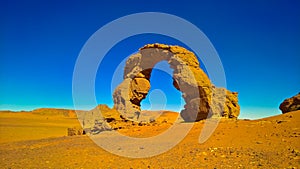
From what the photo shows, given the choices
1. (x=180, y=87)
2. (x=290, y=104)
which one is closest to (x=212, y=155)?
(x=180, y=87)

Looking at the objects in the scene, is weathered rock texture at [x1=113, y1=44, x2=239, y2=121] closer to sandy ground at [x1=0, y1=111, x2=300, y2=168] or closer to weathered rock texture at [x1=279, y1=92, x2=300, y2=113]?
weathered rock texture at [x1=279, y1=92, x2=300, y2=113]

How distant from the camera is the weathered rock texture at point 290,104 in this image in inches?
762

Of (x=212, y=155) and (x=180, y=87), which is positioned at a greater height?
(x=180, y=87)

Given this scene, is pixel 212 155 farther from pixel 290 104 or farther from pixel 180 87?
pixel 290 104

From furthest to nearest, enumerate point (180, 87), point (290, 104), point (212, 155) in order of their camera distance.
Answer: point (180, 87) → point (290, 104) → point (212, 155)

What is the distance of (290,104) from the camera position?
19953 mm

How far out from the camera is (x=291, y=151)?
28.0ft

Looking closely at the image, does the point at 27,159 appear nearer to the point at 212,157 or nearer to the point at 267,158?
the point at 212,157

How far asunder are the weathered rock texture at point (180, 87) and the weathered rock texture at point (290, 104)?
11.5 ft

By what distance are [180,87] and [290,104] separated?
8.59 meters

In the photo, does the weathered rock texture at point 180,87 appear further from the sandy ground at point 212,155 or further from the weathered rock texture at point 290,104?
the sandy ground at point 212,155

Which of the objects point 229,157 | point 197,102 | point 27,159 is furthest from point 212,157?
→ point 197,102

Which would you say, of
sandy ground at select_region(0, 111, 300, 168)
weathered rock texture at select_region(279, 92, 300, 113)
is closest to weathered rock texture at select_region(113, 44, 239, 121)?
weathered rock texture at select_region(279, 92, 300, 113)

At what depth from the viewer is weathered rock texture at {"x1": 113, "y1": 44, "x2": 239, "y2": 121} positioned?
19922mm
